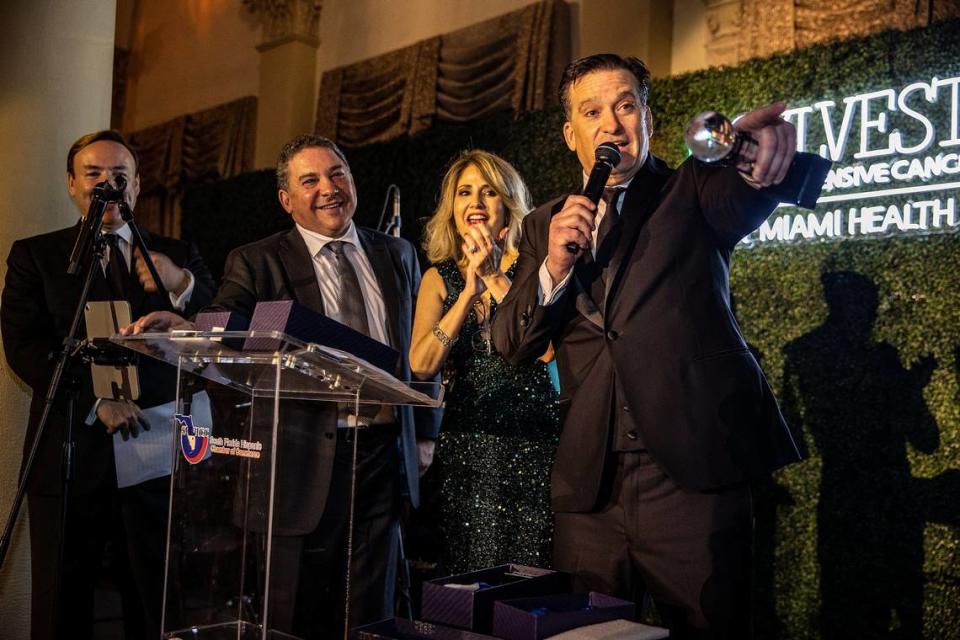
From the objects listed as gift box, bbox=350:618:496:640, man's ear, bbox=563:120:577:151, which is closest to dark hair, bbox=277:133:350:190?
man's ear, bbox=563:120:577:151

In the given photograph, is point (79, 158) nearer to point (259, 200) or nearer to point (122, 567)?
point (122, 567)

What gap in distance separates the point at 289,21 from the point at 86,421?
306 inches

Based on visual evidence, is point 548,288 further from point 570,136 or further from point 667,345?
point 570,136

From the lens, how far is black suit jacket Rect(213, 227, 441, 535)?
2.12 m

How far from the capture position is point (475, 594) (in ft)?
5.79

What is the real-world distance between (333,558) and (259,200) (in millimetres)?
6782

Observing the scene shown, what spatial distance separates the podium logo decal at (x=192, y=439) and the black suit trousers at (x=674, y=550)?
88 centimetres

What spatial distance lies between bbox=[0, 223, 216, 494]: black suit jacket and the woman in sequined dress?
1.01 meters

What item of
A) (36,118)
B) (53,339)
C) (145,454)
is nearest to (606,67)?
(145,454)

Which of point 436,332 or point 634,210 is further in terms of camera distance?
point 436,332

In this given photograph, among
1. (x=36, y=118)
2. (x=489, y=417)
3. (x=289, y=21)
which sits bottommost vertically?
(x=489, y=417)

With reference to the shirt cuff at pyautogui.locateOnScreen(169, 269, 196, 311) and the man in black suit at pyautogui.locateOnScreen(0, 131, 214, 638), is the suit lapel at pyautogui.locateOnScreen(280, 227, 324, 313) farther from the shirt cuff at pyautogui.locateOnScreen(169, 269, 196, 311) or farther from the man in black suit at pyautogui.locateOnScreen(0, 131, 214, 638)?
the shirt cuff at pyautogui.locateOnScreen(169, 269, 196, 311)

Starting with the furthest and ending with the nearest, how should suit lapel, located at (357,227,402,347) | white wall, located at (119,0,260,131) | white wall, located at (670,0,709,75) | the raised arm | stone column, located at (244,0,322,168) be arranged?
white wall, located at (119,0,260,131)
stone column, located at (244,0,322,168)
white wall, located at (670,0,709,75)
the raised arm
suit lapel, located at (357,227,402,347)

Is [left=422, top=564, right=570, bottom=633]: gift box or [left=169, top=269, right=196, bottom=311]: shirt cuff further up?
[left=169, top=269, right=196, bottom=311]: shirt cuff
